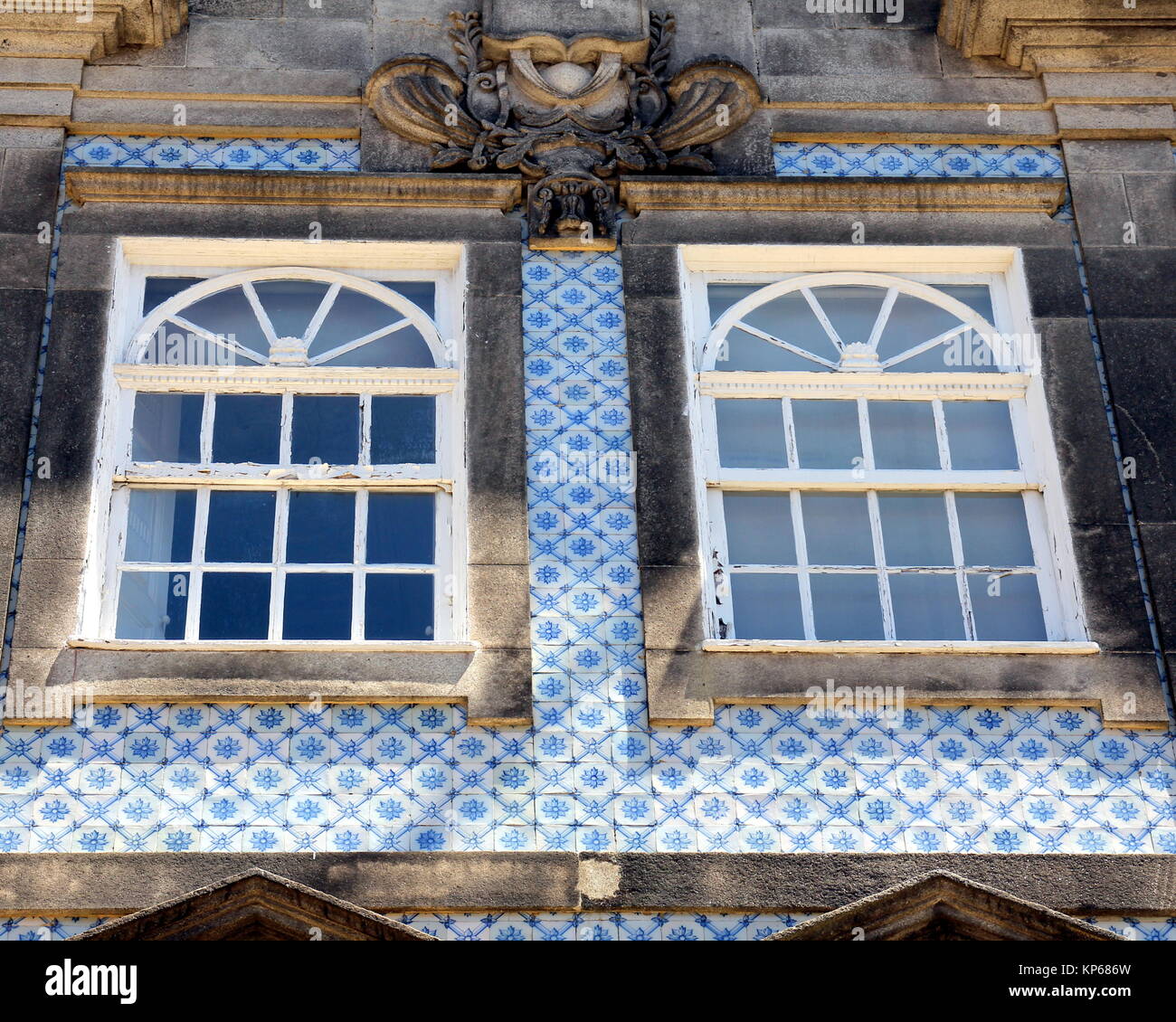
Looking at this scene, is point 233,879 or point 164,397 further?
point 164,397

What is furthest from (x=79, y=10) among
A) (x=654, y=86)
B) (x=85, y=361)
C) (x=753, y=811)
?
(x=753, y=811)

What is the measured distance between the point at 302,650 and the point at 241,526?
2.63ft

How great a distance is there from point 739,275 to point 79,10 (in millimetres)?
3460

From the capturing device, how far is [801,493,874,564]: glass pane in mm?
9297

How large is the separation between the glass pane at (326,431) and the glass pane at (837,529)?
79.2 inches

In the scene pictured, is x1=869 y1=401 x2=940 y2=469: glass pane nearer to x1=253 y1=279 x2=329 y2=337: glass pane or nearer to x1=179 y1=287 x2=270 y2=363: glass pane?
x1=253 y1=279 x2=329 y2=337: glass pane

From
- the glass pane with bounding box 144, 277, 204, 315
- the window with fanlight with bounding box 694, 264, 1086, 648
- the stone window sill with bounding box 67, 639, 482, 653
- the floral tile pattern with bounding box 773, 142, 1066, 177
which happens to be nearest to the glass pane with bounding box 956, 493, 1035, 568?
the window with fanlight with bounding box 694, 264, 1086, 648

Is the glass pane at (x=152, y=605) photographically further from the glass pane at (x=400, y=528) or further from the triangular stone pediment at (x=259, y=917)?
the triangular stone pediment at (x=259, y=917)

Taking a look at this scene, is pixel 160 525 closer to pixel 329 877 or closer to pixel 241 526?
pixel 241 526

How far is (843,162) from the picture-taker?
409 inches

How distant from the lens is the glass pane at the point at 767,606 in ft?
29.8

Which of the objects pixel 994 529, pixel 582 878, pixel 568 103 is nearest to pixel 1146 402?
pixel 994 529
